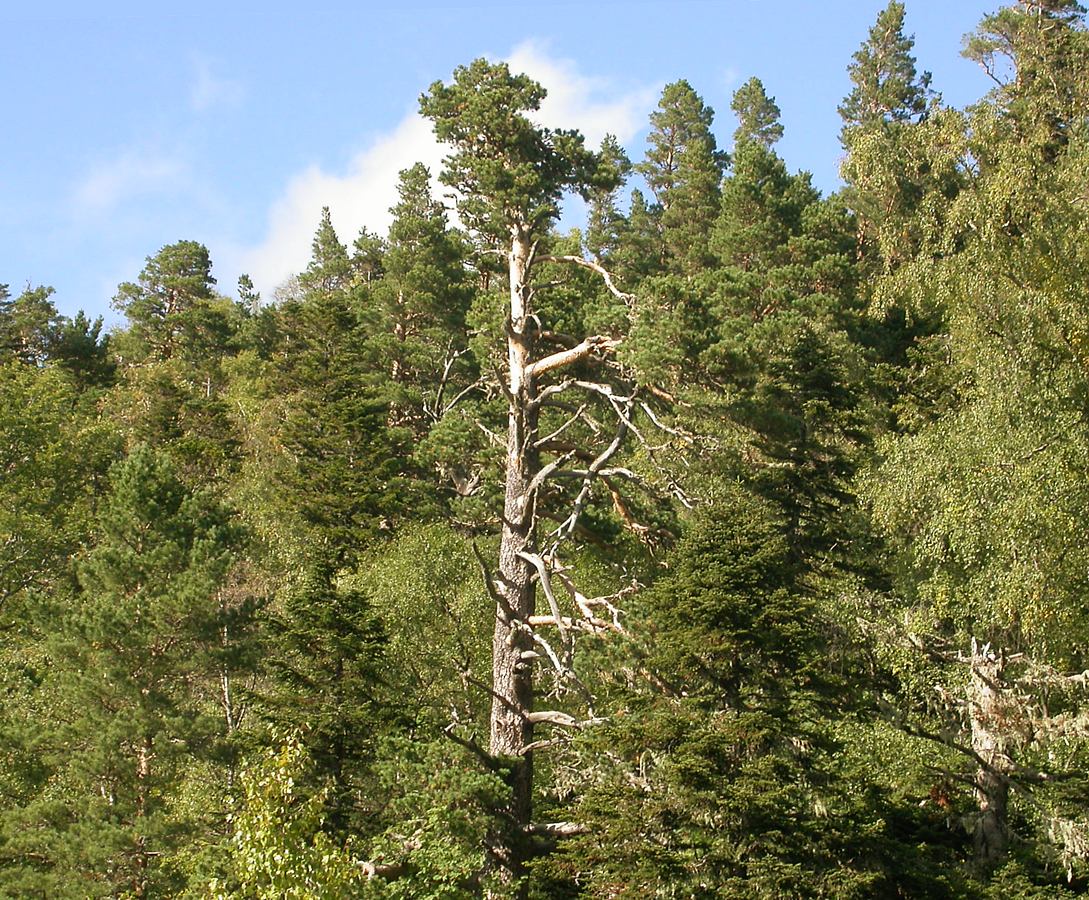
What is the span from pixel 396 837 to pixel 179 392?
31.8 metres

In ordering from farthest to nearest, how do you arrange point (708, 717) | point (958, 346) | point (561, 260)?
point (958, 346) → point (561, 260) → point (708, 717)

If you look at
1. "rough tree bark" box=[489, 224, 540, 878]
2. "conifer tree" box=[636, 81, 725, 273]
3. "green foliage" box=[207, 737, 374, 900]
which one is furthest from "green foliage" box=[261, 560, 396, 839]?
"conifer tree" box=[636, 81, 725, 273]

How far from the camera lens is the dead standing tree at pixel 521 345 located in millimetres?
16500

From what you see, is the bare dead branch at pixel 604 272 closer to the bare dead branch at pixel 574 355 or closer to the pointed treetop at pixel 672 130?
the bare dead branch at pixel 574 355

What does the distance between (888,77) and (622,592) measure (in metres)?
42.5

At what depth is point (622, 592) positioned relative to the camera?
1617 centimetres

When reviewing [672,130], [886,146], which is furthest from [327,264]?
[886,146]

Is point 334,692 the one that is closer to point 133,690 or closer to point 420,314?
point 133,690

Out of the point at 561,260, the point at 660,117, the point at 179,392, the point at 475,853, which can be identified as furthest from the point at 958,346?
the point at 660,117

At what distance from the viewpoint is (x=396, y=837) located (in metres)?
15.5

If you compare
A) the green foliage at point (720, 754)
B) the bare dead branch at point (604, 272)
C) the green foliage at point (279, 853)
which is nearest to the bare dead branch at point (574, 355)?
the bare dead branch at point (604, 272)

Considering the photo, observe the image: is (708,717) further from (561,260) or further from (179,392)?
(179,392)

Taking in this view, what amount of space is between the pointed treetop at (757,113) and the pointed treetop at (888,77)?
4097 millimetres

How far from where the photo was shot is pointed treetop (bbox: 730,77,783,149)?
180ft
